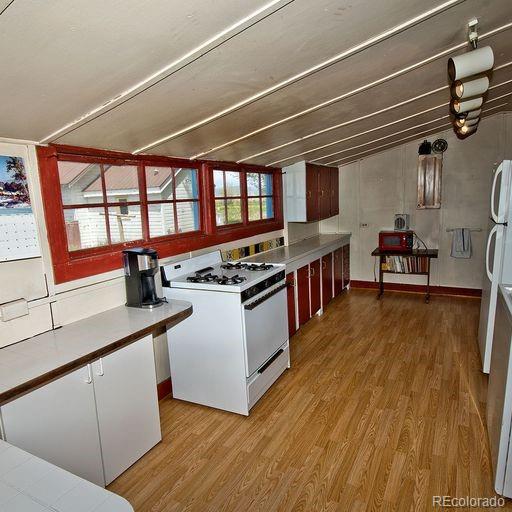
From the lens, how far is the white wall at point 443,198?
5000 mm

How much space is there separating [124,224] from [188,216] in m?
0.70

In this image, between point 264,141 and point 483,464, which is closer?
point 483,464

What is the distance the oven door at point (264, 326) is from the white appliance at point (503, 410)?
1502 mm

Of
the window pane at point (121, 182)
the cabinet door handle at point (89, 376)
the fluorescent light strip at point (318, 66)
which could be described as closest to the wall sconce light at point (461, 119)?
the fluorescent light strip at point (318, 66)

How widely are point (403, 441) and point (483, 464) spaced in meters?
0.44

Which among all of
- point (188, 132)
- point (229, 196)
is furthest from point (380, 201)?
point (188, 132)

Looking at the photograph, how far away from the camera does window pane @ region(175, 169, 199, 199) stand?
3199 mm

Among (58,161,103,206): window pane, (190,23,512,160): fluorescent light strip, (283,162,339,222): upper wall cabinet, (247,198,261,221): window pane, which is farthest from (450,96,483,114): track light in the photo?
(58,161,103,206): window pane

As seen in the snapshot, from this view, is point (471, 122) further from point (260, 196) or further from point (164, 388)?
point (164, 388)

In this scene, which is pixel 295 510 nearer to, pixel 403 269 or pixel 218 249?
pixel 218 249

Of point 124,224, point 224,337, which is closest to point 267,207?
point 124,224

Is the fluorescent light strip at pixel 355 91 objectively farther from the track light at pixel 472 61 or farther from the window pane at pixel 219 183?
the window pane at pixel 219 183

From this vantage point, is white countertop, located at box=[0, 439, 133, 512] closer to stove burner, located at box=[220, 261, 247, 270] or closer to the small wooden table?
stove burner, located at box=[220, 261, 247, 270]

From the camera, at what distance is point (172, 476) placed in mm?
2154
